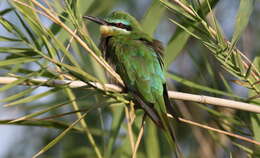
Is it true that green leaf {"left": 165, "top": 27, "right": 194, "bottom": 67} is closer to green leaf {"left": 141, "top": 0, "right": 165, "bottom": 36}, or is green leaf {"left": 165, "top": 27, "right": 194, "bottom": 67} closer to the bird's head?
green leaf {"left": 141, "top": 0, "right": 165, "bottom": 36}

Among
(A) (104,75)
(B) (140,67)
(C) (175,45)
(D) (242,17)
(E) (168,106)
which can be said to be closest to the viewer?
(D) (242,17)

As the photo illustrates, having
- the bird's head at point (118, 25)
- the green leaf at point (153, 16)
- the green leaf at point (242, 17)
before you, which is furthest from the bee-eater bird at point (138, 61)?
the green leaf at point (242, 17)

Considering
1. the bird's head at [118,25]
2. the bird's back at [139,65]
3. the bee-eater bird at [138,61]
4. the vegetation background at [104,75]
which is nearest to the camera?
the vegetation background at [104,75]

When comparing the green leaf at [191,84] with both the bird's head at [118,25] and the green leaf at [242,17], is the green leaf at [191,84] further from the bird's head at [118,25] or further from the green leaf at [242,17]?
the bird's head at [118,25]

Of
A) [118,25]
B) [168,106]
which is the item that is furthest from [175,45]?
[118,25]

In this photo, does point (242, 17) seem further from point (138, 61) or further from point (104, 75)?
point (104, 75)

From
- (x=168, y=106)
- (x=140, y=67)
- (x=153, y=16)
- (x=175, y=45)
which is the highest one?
(x=153, y=16)

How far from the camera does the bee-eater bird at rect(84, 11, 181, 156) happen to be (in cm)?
206

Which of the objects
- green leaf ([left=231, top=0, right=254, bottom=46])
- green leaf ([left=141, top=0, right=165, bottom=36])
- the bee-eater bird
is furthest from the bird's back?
green leaf ([left=231, top=0, right=254, bottom=46])

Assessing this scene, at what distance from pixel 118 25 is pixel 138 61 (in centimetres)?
45

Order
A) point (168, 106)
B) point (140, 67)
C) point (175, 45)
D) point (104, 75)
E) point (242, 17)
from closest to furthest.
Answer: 1. point (242, 17)
2. point (168, 106)
3. point (175, 45)
4. point (140, 67)
5. point (104, 75)

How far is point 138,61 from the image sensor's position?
7.79 feet

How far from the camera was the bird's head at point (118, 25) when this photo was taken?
274 centimetres

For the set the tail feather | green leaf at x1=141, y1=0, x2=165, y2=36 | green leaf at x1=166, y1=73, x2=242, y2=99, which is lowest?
the tail feather
